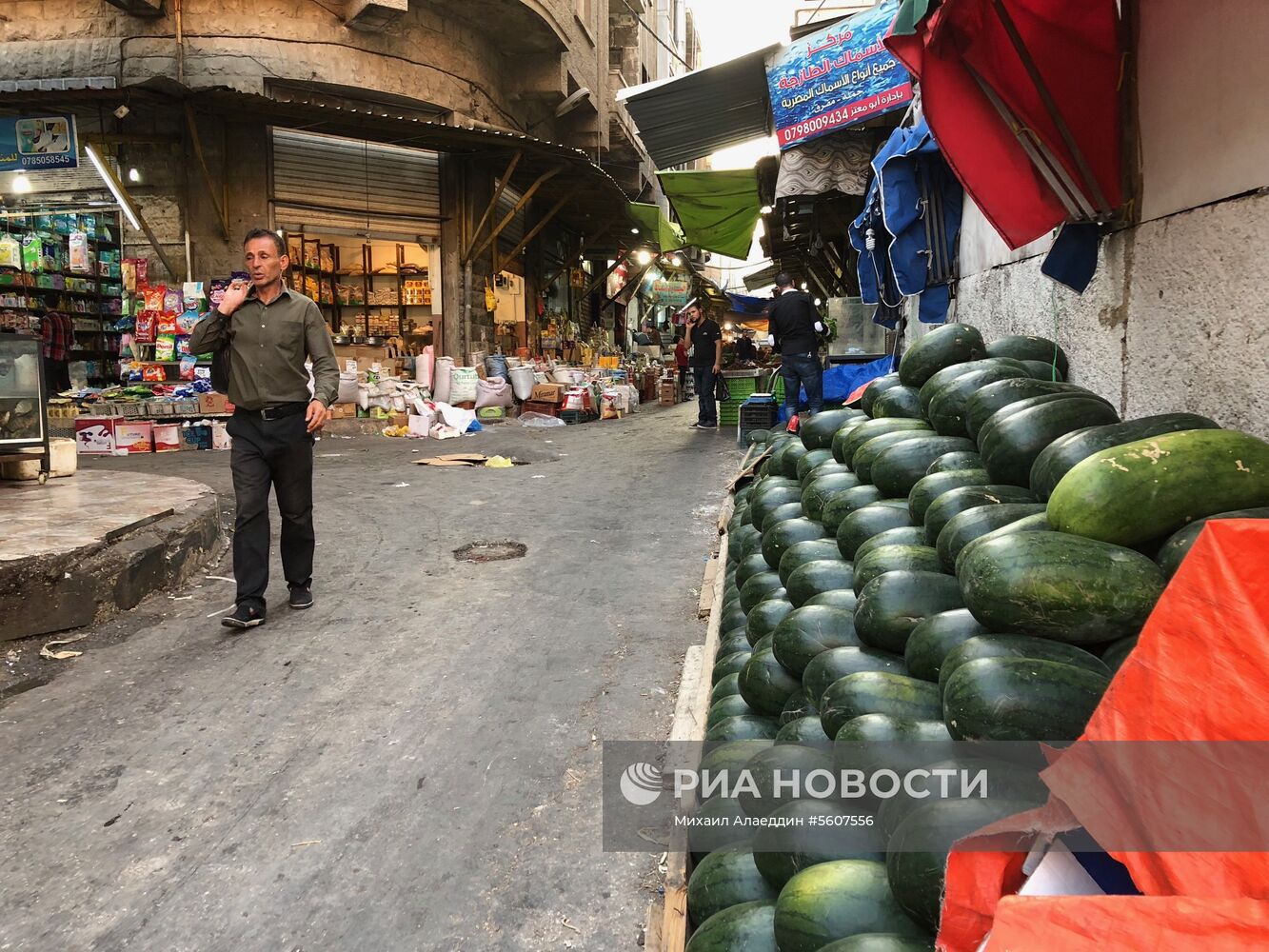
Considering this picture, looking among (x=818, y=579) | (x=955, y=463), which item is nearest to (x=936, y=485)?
(x=955, y=463)

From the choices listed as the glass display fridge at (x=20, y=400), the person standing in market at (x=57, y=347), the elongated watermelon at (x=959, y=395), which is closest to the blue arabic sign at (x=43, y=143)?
the person standing in market at (x=57, y=347)

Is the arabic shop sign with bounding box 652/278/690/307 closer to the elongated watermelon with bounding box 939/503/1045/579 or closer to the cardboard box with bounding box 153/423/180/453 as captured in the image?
the cardboard box with bounding box 153/423/180/453

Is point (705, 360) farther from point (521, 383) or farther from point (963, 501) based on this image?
point (963, 501)

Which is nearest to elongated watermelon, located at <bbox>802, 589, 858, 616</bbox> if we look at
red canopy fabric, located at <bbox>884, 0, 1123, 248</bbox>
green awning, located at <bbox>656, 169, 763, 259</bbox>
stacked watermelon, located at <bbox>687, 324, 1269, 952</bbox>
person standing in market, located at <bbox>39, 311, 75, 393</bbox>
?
stacked watermelon, located at <bbox>687, 324, 1269, 952</bbox>

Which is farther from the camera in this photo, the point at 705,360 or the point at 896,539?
the point at 705,360

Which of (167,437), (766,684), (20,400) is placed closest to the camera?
(766,684)

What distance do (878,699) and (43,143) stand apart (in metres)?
14.3

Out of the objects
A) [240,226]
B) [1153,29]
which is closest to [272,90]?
[240,226]

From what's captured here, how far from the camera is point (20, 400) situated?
636 centimetres

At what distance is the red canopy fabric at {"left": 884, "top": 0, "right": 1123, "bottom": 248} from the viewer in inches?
115

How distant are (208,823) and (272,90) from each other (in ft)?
47.5

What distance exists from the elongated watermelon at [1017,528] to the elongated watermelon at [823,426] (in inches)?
84.5

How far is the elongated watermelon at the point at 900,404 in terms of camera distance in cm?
356

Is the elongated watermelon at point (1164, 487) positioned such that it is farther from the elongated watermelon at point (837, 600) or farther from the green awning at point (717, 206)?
the green awning at point (717, 206)
